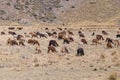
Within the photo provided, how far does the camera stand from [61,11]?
97125 millimetres

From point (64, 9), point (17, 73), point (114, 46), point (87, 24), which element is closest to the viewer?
point (17, 73)

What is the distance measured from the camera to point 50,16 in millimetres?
93438

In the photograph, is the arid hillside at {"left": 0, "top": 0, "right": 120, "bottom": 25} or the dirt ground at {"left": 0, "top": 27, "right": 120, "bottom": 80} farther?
the arid hillside at {"left": 0, "top": 0, "right": 120, "bottom": 25}

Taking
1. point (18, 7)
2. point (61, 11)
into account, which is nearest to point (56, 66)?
point (18, 7)

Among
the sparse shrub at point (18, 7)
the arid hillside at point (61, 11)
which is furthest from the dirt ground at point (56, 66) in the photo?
the sparse shrub at point (18, 7)

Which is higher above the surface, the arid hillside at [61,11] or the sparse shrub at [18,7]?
the sparse shrub at [18,7]

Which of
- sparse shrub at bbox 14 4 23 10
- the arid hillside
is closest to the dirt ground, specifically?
the arid hillside

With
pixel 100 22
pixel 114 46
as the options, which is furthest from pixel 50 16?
pixel 114 46

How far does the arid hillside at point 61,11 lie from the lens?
300 feet

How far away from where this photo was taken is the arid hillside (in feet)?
300

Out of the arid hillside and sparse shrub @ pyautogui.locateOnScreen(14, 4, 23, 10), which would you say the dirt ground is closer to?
the arid hillside

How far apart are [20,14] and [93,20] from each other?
59.3ft

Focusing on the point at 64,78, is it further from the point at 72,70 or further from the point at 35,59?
the point at 35,59

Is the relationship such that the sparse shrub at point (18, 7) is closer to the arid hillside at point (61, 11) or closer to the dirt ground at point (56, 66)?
the arid hillside at point (61, 11)
